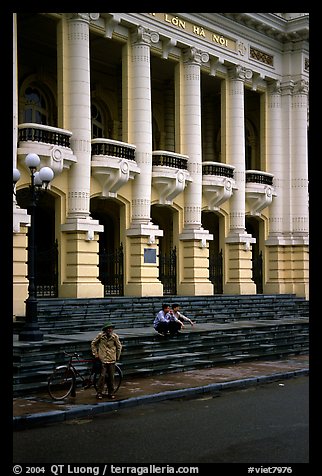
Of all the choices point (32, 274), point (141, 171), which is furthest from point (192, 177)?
point (32, 274)

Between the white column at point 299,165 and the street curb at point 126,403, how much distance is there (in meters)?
18.9

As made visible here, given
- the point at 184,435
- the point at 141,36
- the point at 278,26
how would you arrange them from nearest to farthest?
the point at 184,435 < the point at 141,36 < the point at 278,26

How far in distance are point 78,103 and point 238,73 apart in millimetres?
10549

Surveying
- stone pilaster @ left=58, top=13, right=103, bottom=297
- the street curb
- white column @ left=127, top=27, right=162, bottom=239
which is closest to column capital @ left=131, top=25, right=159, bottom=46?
white column @ left=127, top=27, right=162, bottom=239

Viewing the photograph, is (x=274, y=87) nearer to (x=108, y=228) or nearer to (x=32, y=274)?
(x=108, y=228)

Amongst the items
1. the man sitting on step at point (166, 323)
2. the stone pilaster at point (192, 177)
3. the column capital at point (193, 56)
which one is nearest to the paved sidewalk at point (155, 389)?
the man sitting on step at point (166, 323)

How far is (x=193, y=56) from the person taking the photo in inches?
1179

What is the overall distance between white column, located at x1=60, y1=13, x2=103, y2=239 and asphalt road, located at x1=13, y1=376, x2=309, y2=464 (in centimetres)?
1290

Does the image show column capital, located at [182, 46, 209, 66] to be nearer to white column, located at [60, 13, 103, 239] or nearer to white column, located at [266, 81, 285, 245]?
white column, located at [266, 81, 285, 245]

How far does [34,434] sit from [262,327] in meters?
13.4

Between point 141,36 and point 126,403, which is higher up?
point 141,36

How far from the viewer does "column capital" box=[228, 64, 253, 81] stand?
3241cm

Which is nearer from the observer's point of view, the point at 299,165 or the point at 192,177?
the point at 192,177

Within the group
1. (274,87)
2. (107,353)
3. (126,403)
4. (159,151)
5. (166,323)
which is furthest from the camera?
(274,87)
